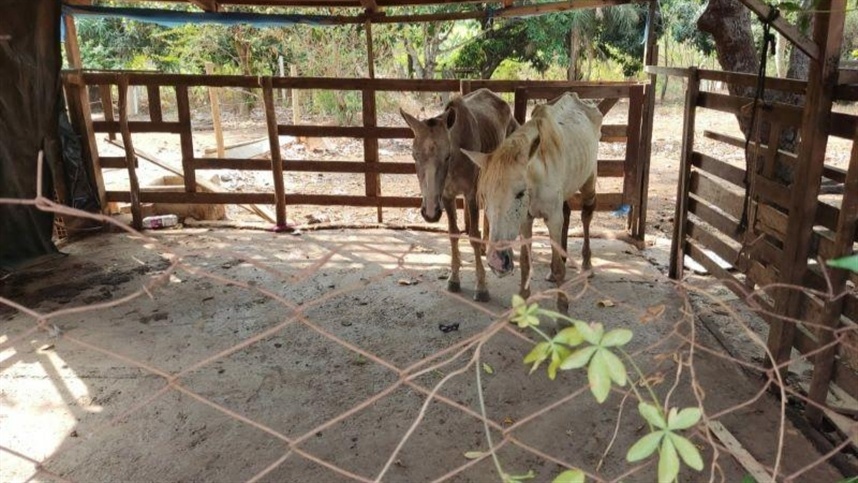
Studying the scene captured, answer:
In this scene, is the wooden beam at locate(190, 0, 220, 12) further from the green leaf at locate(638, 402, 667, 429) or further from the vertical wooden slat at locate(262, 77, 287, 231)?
the green leaf at locate(638, 402, 667, 429)

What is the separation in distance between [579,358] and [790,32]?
276cm

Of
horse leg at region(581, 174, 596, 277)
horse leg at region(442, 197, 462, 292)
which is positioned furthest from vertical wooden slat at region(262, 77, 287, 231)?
horse leg at region(581, 174, 596, 277)

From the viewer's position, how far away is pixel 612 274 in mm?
5223

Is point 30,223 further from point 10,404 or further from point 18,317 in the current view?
point 10,404

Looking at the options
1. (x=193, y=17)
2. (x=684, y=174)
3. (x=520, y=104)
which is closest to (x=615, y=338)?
(x=684, y=174)

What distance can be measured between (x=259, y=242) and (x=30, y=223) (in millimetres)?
2051

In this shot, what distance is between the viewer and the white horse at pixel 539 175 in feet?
11.0

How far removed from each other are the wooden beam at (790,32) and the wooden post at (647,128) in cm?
259

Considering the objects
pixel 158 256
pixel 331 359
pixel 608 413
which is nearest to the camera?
pixel 608 413

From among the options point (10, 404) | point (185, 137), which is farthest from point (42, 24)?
point (10, 404)

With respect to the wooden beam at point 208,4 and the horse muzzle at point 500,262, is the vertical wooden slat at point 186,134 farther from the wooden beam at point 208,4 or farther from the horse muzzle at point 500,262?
the horse muzzle at point 500,262

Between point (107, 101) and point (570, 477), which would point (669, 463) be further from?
point (107, 101)

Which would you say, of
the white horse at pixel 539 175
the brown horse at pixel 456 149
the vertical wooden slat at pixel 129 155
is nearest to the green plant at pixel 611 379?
the white horse at pixel 539 175

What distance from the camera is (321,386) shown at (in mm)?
3469
